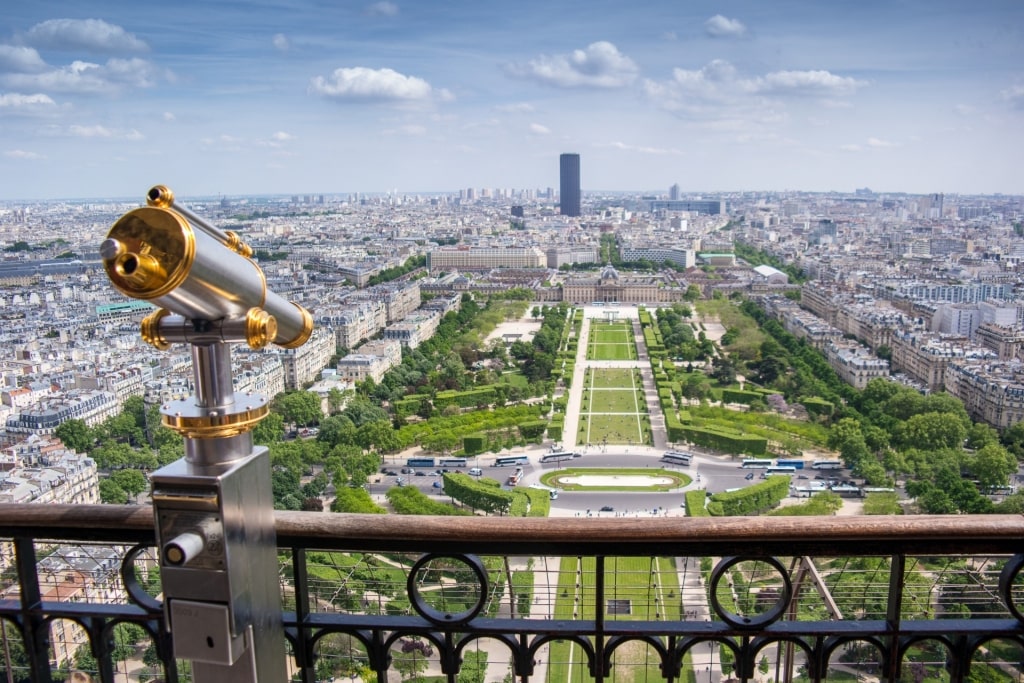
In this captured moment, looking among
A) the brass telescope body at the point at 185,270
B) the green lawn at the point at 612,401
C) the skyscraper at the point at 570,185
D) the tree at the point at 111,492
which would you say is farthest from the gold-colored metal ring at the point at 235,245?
the skyscraper at the point at 570,185

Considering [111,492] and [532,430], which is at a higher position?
[111,492]

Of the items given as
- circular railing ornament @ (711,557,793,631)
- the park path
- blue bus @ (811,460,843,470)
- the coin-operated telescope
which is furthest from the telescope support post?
blue bus @ (811,460,843,470)

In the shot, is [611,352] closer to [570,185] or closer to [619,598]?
[619,598]

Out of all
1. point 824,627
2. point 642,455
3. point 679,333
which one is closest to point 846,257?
point 679,333

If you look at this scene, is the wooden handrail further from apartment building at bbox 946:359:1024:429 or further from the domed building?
the domed building

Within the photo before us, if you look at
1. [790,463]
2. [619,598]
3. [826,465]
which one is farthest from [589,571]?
[826,465]
